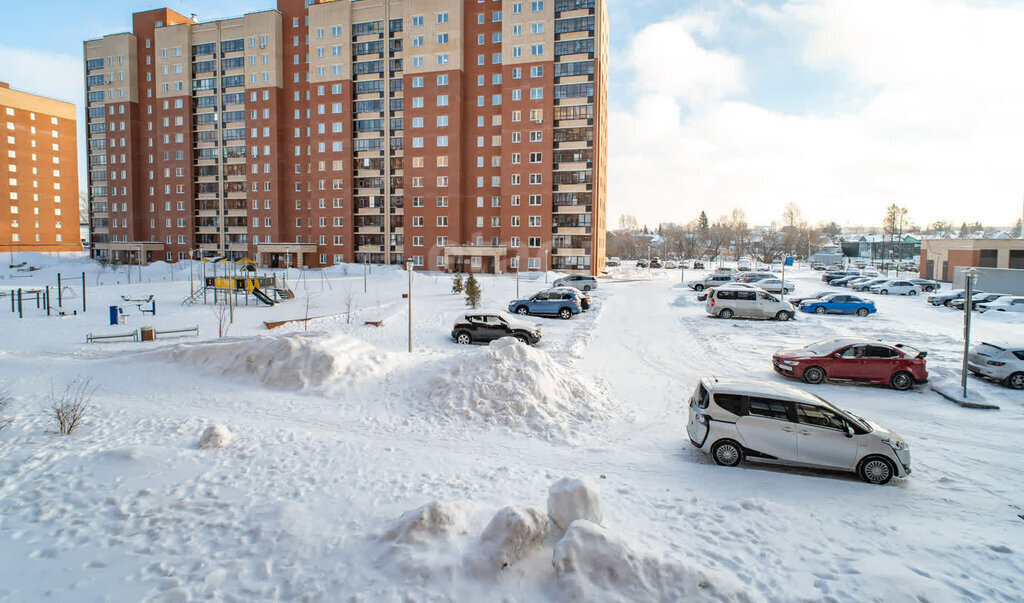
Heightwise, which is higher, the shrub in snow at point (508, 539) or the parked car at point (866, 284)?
the parked car at point (866, 284)

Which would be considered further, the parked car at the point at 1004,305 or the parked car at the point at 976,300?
the parked car at the point at 976,300

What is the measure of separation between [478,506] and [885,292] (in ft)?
161

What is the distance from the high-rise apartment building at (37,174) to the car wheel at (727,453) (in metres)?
106

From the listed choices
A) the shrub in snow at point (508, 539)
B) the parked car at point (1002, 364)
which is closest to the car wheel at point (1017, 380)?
the parked car at point (1002, 364)

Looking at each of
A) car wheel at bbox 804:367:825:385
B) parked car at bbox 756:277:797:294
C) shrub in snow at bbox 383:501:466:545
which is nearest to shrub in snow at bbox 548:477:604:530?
shrub in snow at bbox 383:501:466:545

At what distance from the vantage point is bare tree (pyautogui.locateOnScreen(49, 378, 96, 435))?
9289 millimetres

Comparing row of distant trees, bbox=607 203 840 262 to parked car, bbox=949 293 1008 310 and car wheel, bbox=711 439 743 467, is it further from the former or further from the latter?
→ car wheel, bbox=711 439 743 467

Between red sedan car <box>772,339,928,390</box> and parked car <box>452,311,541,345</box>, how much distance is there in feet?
29.6

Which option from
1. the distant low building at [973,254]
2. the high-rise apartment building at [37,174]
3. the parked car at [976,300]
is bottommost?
the parked car at [976,300]

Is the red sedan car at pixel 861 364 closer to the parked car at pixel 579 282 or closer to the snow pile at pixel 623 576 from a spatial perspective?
the snow pile at pixel 623 576

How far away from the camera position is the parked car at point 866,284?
149 ft

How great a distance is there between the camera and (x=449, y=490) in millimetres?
7621

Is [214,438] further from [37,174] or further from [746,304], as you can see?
[37,174]

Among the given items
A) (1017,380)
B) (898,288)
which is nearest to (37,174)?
(1017,380)
